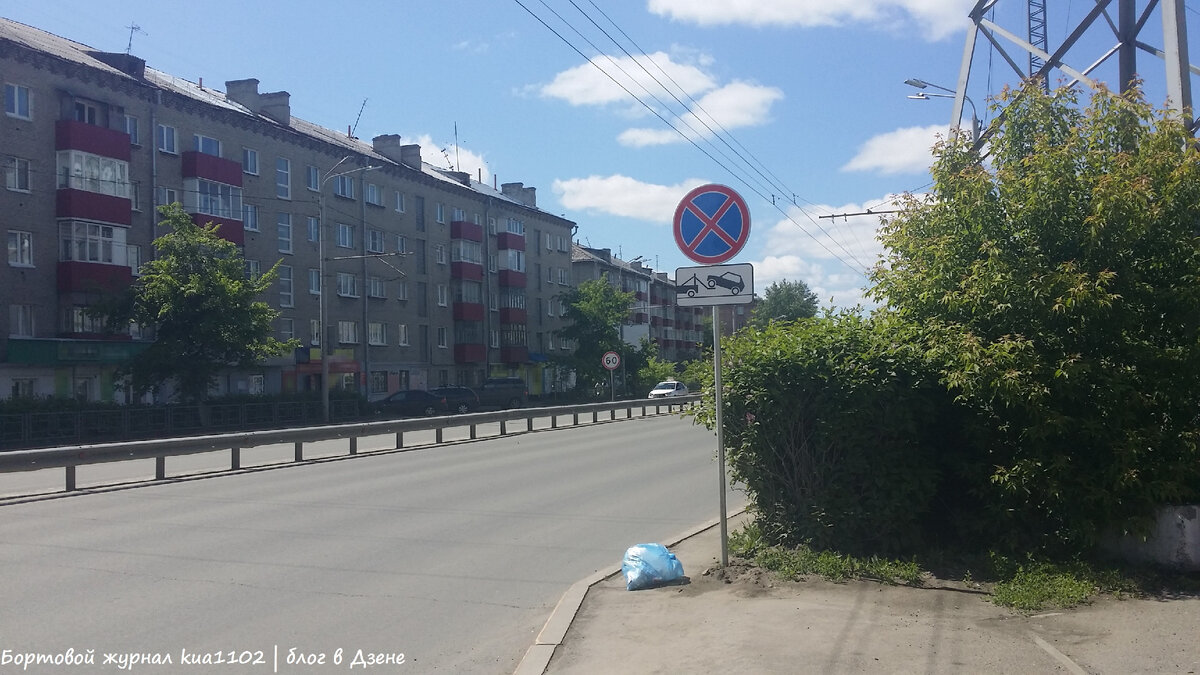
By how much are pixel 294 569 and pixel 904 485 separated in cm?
522

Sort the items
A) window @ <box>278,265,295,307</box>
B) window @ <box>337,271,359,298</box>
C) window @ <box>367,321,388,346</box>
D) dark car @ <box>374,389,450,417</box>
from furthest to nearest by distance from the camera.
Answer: window @ <box>367,321,388,346</box> → window @ <box>337,271,359,298</box> → window @ <box>278,265,295,307</box> → dark car @ <box>374,389,450,417</box>

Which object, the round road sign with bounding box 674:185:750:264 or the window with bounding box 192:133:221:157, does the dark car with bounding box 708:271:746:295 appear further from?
the window with bounding box 192:133:221:157

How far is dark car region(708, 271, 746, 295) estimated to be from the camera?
7688 mm

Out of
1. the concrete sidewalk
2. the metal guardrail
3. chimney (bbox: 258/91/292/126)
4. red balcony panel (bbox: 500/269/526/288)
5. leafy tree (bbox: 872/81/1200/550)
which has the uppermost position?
chimney (bbox: 258/91/292/126)

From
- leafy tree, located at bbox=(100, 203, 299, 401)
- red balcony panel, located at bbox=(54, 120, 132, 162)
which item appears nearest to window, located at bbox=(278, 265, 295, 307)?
red balcony panel, located at bbox=(54, 120, 132, 162)

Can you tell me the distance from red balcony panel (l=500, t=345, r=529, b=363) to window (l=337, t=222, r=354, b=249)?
53.1ft

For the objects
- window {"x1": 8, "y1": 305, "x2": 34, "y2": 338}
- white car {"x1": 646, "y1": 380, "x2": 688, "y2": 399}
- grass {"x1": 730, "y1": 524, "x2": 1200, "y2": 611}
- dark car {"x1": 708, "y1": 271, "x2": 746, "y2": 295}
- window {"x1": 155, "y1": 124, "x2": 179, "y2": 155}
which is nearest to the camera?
grass {"x1": 730, "y1": 524, "x2": 1200, "y2": 611}

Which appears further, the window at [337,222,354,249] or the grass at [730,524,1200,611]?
the window at [337,222,354,249]

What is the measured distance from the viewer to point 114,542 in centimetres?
985

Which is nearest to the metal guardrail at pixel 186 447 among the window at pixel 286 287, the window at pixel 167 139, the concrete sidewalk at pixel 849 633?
the concrete sidewalk at pixel 849 633

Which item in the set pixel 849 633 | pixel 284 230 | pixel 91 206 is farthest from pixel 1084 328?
pixel 284 230

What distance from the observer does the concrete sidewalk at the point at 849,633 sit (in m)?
5.21

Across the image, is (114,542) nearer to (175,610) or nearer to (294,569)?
(294,569)

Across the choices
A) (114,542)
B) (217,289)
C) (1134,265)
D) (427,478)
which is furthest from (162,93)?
(1134,265)
